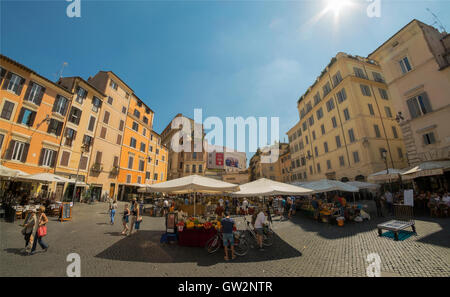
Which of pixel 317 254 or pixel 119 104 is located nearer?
pixel 317 254

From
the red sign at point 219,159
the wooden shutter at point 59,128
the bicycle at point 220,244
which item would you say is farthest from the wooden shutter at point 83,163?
the red sign at point 219,159

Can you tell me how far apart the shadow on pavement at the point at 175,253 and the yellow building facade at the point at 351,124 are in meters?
18.0

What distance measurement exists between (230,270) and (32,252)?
652cm

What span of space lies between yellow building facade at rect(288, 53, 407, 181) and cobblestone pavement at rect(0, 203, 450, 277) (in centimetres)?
1425

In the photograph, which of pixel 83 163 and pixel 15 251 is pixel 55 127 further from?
pixel 15 251

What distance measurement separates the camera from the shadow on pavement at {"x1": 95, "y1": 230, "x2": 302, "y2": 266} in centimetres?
560

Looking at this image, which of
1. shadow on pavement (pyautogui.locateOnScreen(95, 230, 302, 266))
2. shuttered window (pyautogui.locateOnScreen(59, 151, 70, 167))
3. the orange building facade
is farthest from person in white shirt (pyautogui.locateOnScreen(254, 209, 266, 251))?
shuttered window (pyautogui.locateOnScreen(59, 151, 70, 167))

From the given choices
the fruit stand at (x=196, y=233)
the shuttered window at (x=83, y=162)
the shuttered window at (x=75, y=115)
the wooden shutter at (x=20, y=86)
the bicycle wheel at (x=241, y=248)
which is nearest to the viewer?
the bicycle wheel at (x=241, y=248)

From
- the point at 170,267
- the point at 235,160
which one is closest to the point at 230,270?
the point at 170,267

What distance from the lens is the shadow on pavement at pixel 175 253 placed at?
560 cm

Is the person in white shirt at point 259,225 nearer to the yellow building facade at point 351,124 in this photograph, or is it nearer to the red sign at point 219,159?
the yellow building facade at point 351,124

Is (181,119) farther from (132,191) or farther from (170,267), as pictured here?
(170,267)

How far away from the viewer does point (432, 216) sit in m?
10.3
